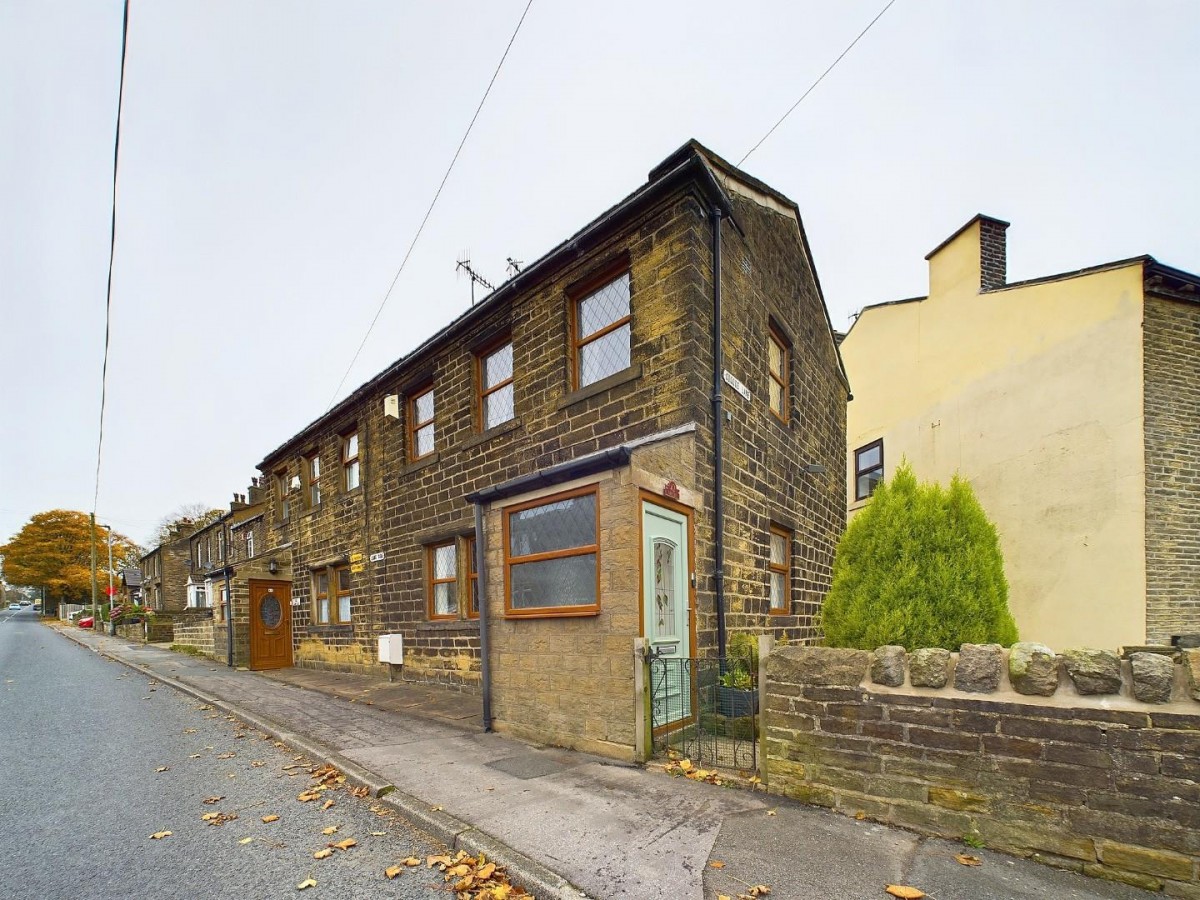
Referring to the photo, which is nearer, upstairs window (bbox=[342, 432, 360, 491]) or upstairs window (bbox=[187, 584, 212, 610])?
upstairs window (bbox=[342, 432, 360, 491])

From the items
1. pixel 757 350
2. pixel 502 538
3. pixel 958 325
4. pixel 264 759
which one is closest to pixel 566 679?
pixel 502 538

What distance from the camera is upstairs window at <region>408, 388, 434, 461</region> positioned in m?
11.9

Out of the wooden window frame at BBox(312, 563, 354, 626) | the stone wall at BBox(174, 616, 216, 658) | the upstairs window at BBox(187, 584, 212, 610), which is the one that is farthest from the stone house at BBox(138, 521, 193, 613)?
the wooden window frame at BBox(312, 563, 354, 626)

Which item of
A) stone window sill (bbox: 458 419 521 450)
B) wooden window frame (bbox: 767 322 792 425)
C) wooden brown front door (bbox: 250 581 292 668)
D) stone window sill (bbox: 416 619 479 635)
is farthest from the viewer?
wooden brown front door (bbox: 250 581 292 668)

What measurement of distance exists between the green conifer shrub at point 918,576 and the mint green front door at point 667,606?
3.07 metres

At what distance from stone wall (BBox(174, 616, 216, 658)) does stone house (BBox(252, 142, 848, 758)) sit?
10.7 m

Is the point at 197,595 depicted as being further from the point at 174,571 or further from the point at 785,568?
the point at 785,568

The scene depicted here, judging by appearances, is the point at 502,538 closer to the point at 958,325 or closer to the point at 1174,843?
the point at 1174,843

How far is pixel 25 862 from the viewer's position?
3.90 m

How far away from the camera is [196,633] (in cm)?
2236

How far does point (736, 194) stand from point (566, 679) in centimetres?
718

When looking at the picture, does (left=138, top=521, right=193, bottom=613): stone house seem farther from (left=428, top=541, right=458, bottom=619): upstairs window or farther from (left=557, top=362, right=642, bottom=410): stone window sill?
(left=557, top=362, right=642, bottom=410): stone window sill

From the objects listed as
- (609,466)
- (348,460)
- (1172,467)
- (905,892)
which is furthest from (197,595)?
(1172,467)

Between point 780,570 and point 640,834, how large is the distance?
635 cm
